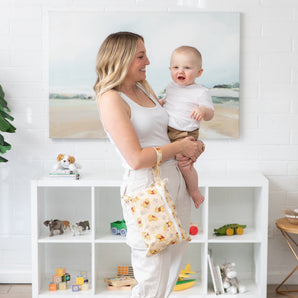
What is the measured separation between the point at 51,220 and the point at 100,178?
1.39ft

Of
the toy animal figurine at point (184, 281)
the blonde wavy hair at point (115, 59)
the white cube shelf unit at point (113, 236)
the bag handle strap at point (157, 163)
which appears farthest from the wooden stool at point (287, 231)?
the blonde wavy hair at point (115, 59)

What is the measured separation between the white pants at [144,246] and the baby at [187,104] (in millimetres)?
74

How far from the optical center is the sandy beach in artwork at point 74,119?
3.28 meters

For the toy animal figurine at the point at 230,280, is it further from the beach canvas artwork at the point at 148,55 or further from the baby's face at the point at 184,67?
the baby's face at the point at 184,67

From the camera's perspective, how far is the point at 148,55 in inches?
128

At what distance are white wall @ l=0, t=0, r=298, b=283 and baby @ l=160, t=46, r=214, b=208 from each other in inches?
46.0

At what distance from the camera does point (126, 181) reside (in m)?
2.03

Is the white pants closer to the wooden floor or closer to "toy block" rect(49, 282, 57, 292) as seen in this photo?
"toy block" rect(49, 282, 57, 292)

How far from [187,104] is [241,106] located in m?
1.24

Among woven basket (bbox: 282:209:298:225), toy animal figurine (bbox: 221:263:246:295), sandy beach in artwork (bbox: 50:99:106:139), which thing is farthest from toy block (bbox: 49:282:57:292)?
woven basket (bbox: 282:209:298:225)

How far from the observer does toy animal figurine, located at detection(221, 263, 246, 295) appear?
3154 mm

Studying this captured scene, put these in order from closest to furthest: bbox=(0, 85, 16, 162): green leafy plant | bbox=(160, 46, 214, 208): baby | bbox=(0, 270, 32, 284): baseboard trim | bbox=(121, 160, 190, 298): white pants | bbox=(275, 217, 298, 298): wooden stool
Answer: bbox=(121, 160, 190, 298): white pants, bbox=(160, 46, 214, 208): baby, bbox=(0, 85, 16, 162): green leafy plant, bbox=(275, 217, 298, 298): wooden stool, bbox=(0, 270, 32, 284): baseboard trim

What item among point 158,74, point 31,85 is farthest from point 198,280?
point 31,85

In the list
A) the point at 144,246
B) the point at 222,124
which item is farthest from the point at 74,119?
the point at 144,246
